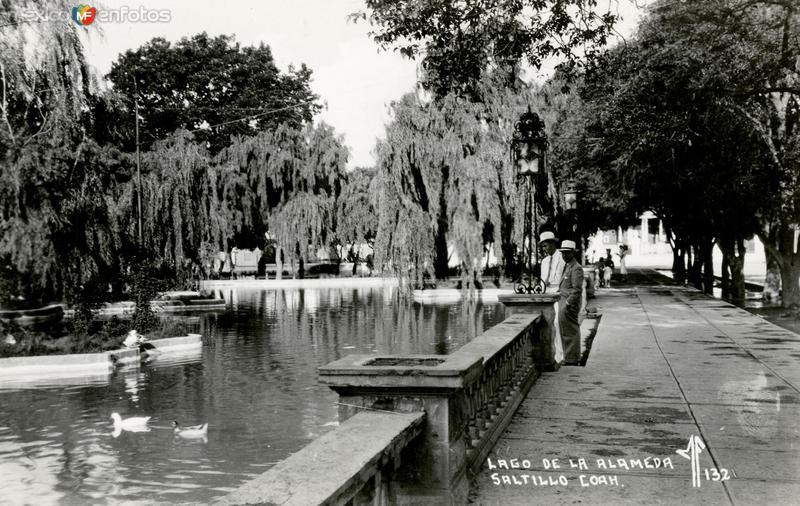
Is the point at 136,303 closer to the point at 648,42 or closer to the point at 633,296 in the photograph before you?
the point at 648,42

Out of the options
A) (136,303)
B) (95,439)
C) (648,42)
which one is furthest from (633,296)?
(95,439)

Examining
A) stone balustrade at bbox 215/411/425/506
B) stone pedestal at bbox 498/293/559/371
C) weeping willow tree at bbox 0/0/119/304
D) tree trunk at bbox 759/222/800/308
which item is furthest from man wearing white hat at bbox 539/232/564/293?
tree trunk at bbox 759/222/800/308

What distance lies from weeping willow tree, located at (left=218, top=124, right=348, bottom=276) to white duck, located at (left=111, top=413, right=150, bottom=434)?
1328 inches

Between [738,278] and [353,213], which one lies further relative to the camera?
[353,213]

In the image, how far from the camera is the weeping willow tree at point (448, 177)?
31219mm

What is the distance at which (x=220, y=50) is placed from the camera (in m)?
53.8

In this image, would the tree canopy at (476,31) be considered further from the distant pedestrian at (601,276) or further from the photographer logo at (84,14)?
the distant pedestrian at (601,276)

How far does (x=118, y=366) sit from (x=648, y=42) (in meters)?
15.7

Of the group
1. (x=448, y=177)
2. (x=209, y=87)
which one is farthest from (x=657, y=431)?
(x=209, y=87)

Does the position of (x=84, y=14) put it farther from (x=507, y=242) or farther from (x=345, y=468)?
(x=507, y=242)

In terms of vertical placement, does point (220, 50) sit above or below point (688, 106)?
above

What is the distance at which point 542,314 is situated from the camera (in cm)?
1036

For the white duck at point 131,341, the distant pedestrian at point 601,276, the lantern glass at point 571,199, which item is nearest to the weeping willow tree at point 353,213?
the distant pedestrian at point 601,276

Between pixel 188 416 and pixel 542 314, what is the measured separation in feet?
17.8
